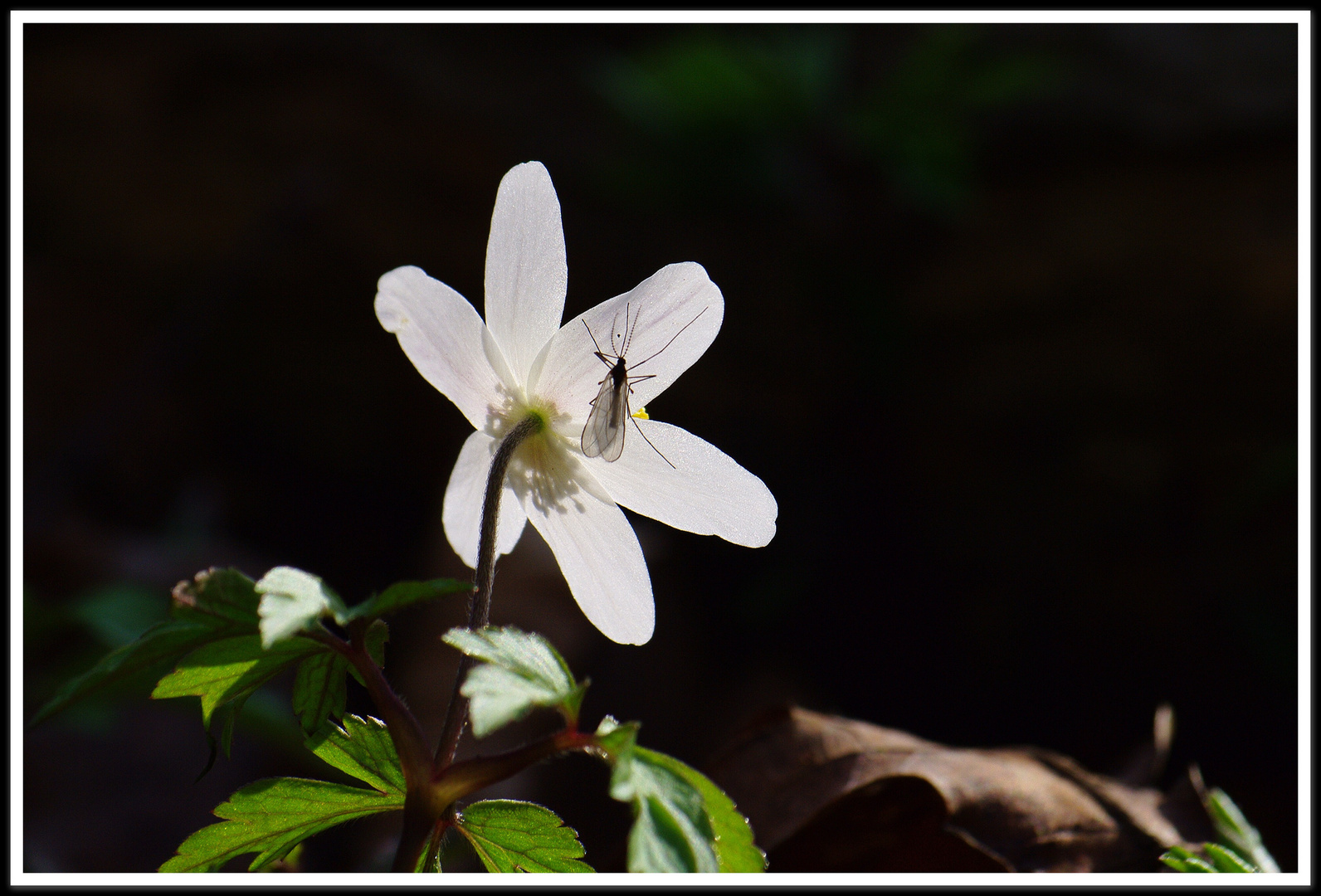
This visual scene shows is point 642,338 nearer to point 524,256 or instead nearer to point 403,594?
point 524,256

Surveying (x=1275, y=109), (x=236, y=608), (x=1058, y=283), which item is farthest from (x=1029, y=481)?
(x=236, y=608)

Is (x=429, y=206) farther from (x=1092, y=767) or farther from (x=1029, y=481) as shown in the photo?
(x=1092, y=767)

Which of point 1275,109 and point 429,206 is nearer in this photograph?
point 1275,109

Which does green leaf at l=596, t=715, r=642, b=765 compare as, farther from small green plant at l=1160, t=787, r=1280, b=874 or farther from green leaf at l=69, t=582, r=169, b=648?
green leaf at l=69, t=582, r=169, b=648

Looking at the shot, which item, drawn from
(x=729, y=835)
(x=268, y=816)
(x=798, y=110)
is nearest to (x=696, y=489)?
(x=729, y=835)

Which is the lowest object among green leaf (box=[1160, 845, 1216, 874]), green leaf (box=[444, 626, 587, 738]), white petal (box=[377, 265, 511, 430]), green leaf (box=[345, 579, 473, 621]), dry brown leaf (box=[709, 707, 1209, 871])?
dry brown leaf (box=[709, 707, 1209, 871])

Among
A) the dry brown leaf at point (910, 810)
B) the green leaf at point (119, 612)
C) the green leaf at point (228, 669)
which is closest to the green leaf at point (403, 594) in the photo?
the green leaf at point (228, 669)

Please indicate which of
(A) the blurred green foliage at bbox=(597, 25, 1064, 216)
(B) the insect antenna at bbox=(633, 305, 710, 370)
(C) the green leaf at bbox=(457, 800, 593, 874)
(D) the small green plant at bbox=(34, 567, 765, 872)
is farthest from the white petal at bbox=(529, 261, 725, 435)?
(A) the blurred green foliage at bbox=(597, 25, 1064, 216)
